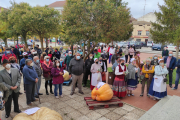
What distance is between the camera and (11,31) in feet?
58.0

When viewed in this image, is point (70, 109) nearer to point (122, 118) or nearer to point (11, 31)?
point (122, 118)

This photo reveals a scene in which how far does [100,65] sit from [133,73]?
5.15 ft

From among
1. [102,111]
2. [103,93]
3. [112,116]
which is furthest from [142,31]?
[112,116]

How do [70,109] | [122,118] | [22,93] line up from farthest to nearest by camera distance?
[22,93] → [70,109] → [122,118]

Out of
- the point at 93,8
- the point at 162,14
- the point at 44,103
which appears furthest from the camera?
the point at 162,14

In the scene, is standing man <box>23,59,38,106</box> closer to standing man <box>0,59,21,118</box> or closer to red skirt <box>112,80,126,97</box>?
standing man <box>0,59,21,118</box>

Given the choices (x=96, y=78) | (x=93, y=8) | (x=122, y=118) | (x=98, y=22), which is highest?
(x=93, y=8)

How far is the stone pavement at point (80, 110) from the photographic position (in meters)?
4.54

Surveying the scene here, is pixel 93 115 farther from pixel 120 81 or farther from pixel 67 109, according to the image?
→ pixel 120 81

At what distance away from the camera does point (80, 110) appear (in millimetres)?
4961

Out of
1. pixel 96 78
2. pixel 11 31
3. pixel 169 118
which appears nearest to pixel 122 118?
pixel 169 118

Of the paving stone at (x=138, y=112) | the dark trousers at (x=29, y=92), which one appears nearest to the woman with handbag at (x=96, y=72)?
the paving stone at (x=138, y=112)

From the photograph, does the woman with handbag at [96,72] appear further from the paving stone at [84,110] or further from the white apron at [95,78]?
the paving stone at [84,110]

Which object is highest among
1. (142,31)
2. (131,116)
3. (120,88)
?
(142,31)
